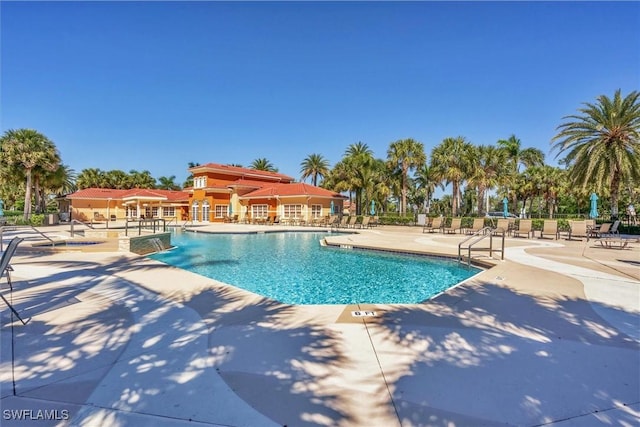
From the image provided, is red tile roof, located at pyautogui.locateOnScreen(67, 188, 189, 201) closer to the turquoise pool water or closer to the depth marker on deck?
the turquoise pool water

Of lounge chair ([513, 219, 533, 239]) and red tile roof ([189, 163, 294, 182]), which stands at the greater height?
red tile roof ([189, 163, 294, 182])

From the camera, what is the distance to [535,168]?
40.0 meters

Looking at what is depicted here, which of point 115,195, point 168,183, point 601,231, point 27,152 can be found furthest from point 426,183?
point 168,183

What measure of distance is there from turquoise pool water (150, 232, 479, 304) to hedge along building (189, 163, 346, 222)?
1820 centimetres

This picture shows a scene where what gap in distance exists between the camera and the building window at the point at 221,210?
122 ft

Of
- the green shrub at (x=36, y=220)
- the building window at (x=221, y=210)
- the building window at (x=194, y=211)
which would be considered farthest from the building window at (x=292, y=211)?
the green shrub at (x=36, y=220)

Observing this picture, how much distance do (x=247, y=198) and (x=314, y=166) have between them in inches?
560

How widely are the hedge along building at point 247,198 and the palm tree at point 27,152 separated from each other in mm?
13160

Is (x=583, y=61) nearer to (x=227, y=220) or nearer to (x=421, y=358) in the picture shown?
(x=421, y=358)

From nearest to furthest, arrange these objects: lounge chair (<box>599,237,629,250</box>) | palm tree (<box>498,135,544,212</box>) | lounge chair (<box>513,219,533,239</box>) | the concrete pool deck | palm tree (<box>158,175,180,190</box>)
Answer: the concrete pool deck < lounge chair (<box>599,237,629,250</box>) < lounge chair (<box>513,219,533,239</box>) < palm tree (<box>498,135,544,212</box>) < palm tree (<box>158,175,180,190</box>)

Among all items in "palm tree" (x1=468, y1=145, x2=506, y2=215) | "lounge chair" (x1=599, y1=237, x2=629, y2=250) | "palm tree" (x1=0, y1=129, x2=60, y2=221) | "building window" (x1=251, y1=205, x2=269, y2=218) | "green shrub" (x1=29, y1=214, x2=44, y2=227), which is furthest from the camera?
"building window" (x1=251, y1=205, x2=269, y2=218)

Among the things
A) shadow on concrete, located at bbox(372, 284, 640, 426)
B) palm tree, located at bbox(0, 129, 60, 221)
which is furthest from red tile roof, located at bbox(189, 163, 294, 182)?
shadow on concrete, located at bbox(372, 284, 640, 426)

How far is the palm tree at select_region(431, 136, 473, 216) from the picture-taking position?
31609 millimetres

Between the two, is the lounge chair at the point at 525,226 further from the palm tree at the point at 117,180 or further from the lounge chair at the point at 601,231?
the palm tree at the point at 117,180
